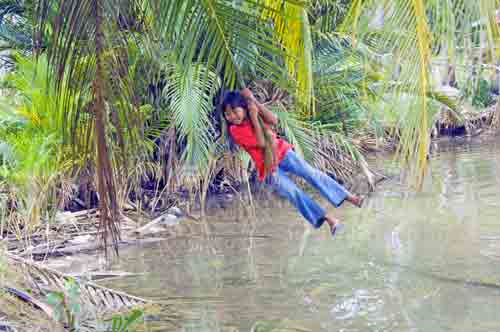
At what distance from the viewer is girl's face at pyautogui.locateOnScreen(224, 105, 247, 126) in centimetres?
511

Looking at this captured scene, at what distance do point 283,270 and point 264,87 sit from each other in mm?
5740

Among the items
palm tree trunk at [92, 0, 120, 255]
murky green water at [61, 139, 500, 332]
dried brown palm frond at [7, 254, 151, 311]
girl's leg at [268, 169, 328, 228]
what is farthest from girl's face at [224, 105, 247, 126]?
palm tree trunk at [92, 0, 120, 255]

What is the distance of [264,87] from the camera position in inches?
452

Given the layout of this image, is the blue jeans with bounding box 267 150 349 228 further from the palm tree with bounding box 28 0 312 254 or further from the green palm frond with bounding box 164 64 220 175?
the green palm frond with bounding box 164 64 220 175

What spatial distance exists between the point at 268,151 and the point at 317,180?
1.15m

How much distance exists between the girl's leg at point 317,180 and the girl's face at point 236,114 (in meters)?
0.73

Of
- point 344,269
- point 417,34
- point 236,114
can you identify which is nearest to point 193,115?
point 344,269

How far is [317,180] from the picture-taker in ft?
19.3

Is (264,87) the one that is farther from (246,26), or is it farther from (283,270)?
(246,26)

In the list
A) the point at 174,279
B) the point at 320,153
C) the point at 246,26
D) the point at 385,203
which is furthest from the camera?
the point at 320,153

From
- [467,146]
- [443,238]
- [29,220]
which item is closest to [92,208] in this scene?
[29,220]

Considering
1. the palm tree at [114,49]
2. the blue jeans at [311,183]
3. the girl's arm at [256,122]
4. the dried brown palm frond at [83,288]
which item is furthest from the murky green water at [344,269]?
the palm tree at [114,49]

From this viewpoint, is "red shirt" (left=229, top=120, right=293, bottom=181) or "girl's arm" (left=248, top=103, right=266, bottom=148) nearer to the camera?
"girl's arm" (left=248, top=103, right=266, bottom=148)

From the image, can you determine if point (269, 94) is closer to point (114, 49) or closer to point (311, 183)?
point (311, 183)
